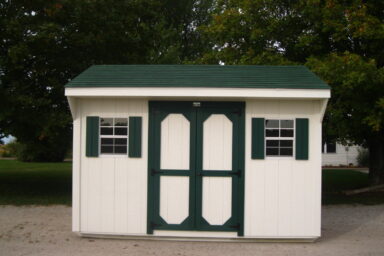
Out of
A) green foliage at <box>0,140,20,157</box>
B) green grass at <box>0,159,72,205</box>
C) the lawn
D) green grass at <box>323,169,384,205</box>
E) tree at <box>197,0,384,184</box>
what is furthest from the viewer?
green foliage at <box>0,140,20,157</box>

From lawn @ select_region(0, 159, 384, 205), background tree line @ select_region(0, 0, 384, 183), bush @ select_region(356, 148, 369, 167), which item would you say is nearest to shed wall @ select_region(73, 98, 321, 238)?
background tree line @ select_region(0, 0, 384, 183)

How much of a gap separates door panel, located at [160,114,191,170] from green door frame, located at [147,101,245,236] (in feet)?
0.24

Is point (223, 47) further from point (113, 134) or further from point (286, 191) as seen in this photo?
A: point (286, 191)

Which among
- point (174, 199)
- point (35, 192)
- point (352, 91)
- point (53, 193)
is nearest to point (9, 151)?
point (35, 192)

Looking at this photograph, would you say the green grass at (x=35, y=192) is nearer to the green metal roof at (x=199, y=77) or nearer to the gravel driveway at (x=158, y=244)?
the gravel driveway at (x=158, y=244)

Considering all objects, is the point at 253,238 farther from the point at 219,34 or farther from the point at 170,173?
the point at 219,34

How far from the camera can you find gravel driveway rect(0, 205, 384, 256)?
7.38 meters

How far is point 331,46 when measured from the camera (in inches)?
587

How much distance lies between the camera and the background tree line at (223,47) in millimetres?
12640

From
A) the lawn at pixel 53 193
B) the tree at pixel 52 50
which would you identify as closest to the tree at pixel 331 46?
the lawn at pixel 53 193

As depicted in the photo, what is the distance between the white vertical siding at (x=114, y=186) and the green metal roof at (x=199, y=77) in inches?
15.6

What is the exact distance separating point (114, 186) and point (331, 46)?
9896 millimetres

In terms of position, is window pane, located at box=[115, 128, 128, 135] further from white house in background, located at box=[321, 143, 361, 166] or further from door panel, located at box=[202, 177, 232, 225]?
white house in background, located at box=[321, 143, 361, 166]

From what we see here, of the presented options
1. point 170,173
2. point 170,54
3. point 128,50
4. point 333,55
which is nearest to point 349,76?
point 333,55
